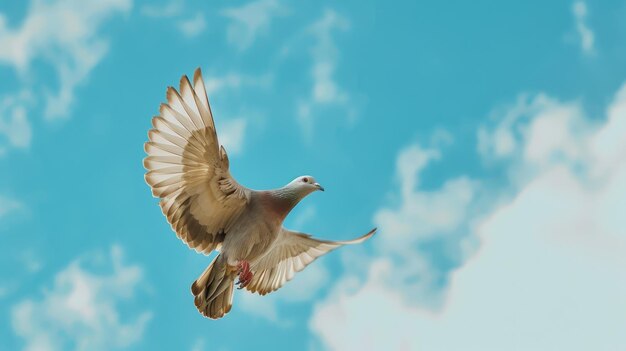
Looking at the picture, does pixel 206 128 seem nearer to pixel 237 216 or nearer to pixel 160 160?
pixel 160 160

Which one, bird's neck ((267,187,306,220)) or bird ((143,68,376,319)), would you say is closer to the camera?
bird ((143,68,376,319))

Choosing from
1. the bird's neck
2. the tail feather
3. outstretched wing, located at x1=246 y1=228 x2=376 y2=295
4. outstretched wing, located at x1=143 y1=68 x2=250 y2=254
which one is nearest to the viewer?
outstretched wing, located at x1=143 y1=68 x2=250 y2=254

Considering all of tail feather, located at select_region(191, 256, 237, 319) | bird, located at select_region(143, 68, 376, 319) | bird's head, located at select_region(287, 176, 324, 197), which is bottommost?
tail feather, located at select_region(191, 256, 237, 319)

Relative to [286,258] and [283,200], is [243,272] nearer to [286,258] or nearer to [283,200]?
[283,200]

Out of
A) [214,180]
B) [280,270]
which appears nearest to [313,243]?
[280,270]

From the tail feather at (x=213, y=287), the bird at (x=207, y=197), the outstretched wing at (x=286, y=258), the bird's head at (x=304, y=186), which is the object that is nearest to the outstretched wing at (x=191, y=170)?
the bird at (x=207, y=197)

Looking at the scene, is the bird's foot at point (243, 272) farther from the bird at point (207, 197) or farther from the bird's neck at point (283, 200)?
the bird's neck at point (283, 200)

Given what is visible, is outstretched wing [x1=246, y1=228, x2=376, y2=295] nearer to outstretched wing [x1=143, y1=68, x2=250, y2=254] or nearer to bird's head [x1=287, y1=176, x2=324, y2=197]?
bird's head [x1=287, y1=176, x2=324, y2=197]

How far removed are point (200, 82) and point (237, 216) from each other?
2119 millimetres

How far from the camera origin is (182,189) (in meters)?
11.4

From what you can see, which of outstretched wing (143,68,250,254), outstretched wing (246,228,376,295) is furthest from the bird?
outstretched wing (246,228,376,295)


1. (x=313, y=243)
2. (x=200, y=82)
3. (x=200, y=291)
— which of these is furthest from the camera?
(x=313, y=243)

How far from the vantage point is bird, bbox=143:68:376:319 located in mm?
11000

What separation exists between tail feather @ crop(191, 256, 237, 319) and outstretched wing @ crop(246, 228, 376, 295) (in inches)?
53.1
